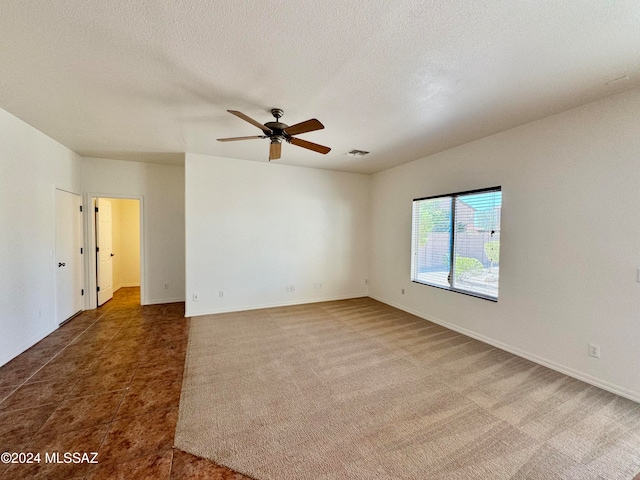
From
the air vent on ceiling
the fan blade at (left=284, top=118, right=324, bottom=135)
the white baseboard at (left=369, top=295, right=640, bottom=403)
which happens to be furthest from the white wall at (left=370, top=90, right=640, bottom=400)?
the fan blade at (left=284, top=118, right=324, bottom=135)

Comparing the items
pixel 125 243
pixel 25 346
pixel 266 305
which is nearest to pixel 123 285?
pixel 125 243

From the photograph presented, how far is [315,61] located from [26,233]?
3.90 m

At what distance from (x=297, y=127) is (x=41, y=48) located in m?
1.86

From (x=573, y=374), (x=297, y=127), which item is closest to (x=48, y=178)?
(x=297, y=127)

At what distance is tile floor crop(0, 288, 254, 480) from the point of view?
159 centimetres

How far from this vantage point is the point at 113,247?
6.13 meters

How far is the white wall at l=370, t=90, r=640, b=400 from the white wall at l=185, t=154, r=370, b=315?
231 centimetres

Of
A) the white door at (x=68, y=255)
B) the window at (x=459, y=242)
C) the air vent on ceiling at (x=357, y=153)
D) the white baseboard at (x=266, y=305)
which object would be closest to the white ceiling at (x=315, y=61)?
the air vent on ceiling at (x=357, y=153)

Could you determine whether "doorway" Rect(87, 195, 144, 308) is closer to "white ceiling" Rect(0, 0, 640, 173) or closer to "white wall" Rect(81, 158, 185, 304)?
"white wall" Rect(81, 158, 185, 304)

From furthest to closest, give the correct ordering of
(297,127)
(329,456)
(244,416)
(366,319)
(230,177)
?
(230,177), (366,319), (297,127), (244,416), (329,456)

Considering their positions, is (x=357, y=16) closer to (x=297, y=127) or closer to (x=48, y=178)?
(x=297, y=127)

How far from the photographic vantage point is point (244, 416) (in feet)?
6.71

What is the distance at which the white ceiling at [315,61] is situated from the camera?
4.99ft

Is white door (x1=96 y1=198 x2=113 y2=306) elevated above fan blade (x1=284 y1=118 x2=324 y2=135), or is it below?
below
